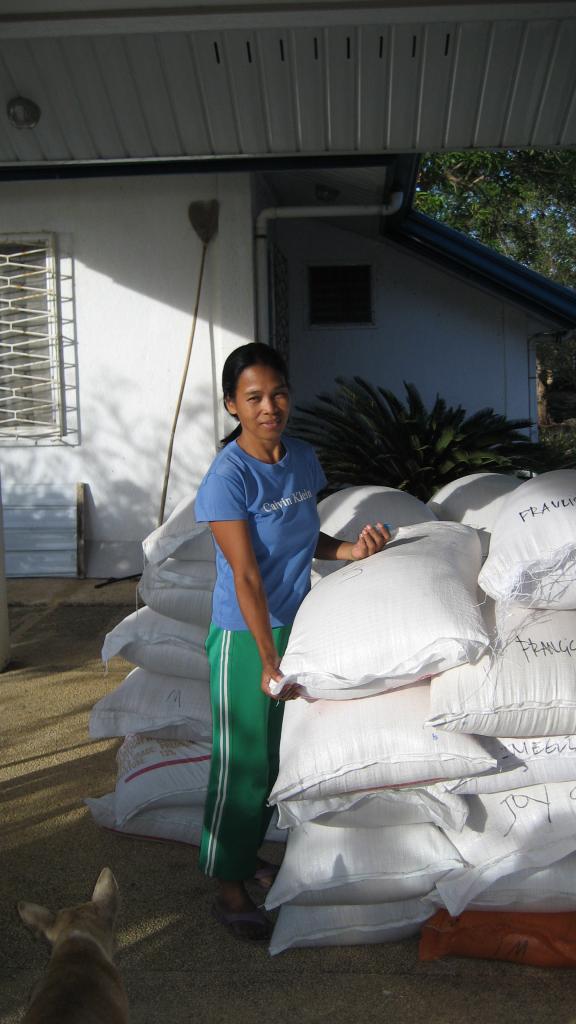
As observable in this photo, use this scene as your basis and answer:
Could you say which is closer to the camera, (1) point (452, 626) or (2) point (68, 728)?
(1) point (452, 626)

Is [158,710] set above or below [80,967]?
above

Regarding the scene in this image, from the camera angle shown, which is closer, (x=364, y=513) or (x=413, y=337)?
(x=364, y=513)

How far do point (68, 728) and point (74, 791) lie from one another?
2.21 ft

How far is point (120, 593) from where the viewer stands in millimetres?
6719

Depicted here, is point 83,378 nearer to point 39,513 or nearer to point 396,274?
point 39,513

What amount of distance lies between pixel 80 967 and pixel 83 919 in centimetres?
12

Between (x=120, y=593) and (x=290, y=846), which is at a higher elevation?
(x=120, y=593)

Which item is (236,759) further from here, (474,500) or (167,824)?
(474,500)

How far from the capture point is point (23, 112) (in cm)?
489

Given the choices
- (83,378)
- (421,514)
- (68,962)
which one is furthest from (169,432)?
(68,962)

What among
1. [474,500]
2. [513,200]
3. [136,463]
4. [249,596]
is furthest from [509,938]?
[513,200]

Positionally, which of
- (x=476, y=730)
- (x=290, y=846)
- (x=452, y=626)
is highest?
(x=452, y=626)

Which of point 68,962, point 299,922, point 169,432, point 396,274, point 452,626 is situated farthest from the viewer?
point 396,274

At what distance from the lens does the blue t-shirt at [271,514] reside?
2.54m
